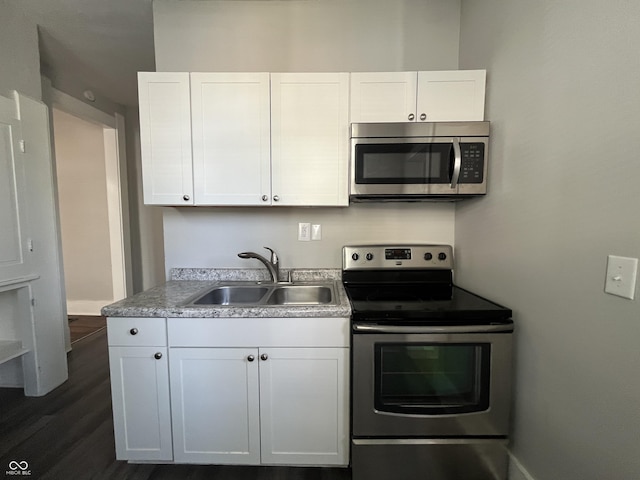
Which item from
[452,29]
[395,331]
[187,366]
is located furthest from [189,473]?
[452,29]

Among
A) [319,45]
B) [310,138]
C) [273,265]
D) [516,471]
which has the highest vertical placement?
[319,45]

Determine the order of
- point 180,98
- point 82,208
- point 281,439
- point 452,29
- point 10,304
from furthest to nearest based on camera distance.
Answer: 1. point 82,208
2. point 10,304
3. point 452,29
4. point 180,98
5. point 281,439

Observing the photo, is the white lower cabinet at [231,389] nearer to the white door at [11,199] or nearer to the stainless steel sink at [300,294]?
the stainless steel sink at [300,294]

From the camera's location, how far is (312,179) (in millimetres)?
1594

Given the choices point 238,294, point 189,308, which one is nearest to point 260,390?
point 189,308

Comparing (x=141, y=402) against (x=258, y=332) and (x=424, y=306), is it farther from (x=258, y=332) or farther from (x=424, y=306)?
(x=424, y=306)

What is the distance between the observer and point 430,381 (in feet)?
4.17

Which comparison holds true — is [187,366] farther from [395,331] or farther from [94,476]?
[395,331]

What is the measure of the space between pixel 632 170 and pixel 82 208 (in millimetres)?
5066

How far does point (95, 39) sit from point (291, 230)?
2290mm

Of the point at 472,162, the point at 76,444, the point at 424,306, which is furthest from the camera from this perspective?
the point at 76,444

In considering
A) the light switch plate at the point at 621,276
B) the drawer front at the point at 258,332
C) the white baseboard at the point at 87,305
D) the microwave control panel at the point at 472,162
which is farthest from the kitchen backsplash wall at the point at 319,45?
the white baseboard at the point at 87,305

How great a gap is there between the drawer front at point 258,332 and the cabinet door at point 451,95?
1.29 m

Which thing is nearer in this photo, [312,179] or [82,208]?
[312,179]
